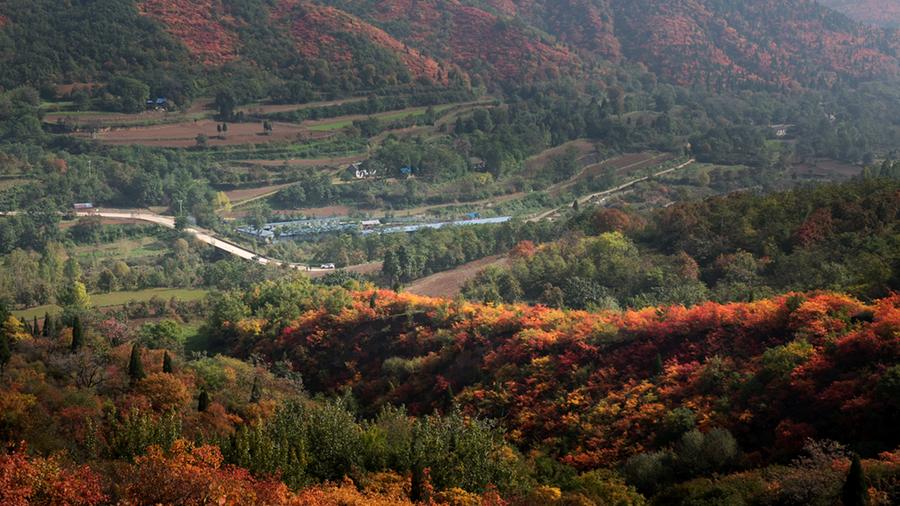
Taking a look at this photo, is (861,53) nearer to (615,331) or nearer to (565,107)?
(565,107)

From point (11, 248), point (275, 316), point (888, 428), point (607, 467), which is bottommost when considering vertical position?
point (11, 248)

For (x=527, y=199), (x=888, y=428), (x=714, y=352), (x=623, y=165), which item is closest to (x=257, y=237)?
(x=527, y=199)

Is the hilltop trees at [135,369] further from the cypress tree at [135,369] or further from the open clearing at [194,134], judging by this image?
the open clearing at [194,134]

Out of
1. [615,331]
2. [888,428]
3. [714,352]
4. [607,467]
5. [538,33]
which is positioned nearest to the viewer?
[888,428]

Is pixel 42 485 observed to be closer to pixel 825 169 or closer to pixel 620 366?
pixel 620 366

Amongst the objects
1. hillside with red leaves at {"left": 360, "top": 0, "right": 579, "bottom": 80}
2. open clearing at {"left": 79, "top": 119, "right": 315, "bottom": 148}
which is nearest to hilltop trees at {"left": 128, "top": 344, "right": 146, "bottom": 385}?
open clearing at {"left": 79, "top": 119, "right": 315, "bottom": 148}

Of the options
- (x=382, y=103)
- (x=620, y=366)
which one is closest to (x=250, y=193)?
(x=382, y=103)
